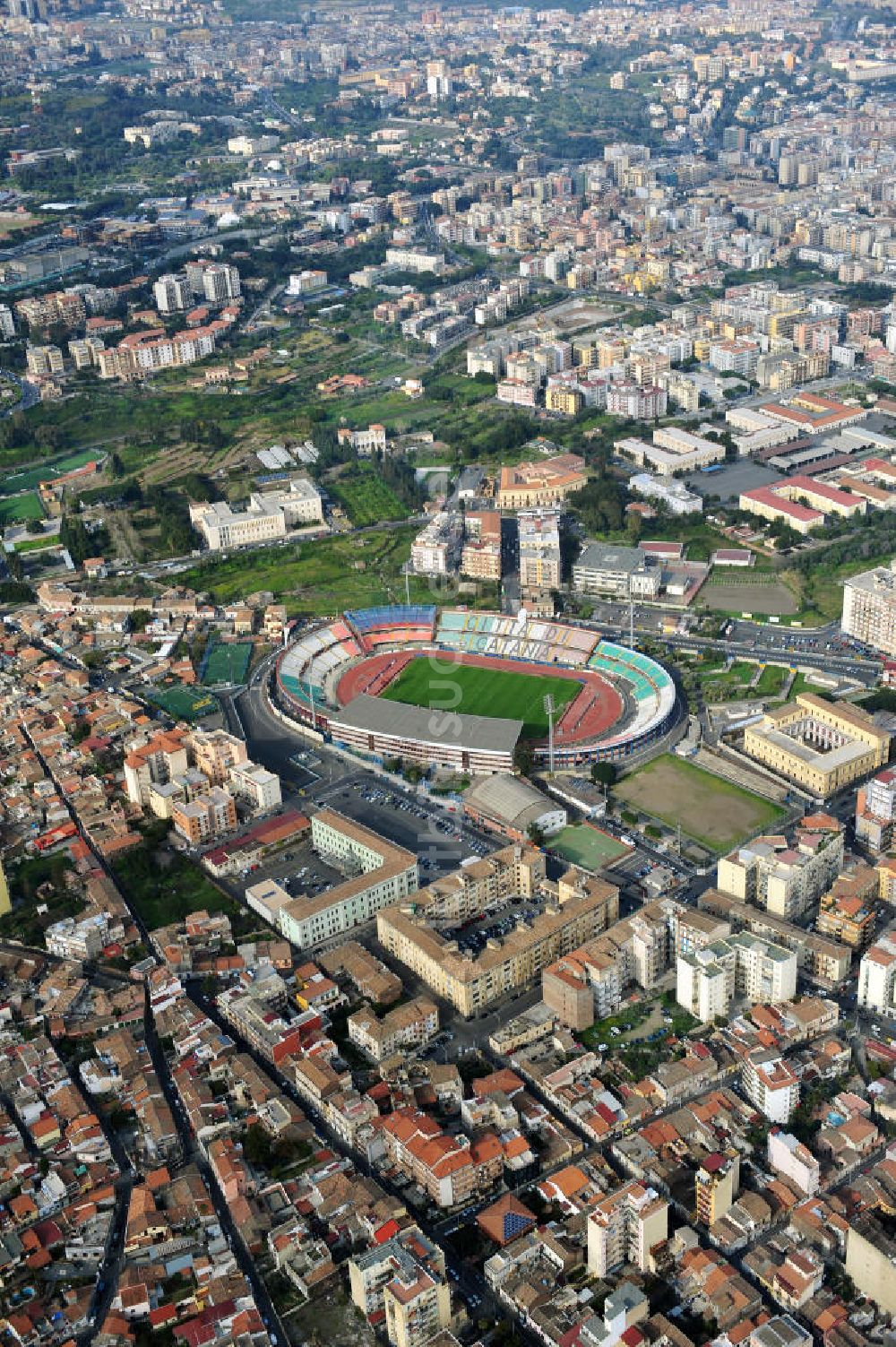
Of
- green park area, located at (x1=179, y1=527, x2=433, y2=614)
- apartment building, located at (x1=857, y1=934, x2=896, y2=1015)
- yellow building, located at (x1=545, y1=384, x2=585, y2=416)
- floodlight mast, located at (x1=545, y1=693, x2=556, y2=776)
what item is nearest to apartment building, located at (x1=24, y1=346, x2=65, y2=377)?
green park area, located at (x1=179, y1=527, x2=433, y2=614)

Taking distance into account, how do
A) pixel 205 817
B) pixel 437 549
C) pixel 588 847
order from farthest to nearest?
pixel 437 549
pixel 205 817
pixel 588 847

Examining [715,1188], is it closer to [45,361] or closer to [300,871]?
[300,871]

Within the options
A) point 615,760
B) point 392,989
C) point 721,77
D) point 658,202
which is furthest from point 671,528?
point 721,77

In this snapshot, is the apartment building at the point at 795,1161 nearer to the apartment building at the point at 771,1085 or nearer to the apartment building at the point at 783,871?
the apartment building at the point at 771,1085

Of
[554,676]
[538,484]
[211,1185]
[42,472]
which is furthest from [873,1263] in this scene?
[42,472]

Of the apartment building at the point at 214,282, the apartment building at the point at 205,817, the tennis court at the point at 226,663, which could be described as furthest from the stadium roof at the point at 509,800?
the apartment building at the point at 214,282

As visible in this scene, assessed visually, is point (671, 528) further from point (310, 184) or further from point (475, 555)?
point (310, 184)
